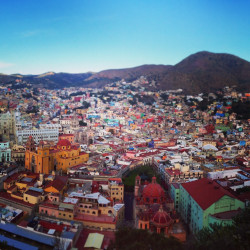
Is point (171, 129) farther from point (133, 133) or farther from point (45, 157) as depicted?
point (45, 157)

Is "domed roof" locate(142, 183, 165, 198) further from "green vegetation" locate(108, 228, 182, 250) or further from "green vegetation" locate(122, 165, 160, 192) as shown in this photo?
"green vegetation" locate(108, 228, 182, 250)

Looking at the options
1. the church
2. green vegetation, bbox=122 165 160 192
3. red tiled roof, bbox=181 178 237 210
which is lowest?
green vegetation, bbox=122 165 160 192

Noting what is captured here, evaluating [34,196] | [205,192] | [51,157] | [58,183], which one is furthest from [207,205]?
[51,157]

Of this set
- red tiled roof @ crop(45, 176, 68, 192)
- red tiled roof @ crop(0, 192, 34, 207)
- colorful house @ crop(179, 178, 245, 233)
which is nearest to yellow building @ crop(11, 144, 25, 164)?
red tiled roof @ crop(0, 192, 34, 207)

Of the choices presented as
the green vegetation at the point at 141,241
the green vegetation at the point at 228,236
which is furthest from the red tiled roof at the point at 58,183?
the green vegetation at the point at 228,236

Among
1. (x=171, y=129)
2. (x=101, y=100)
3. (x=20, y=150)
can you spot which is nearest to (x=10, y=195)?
(x=20, y=150)
